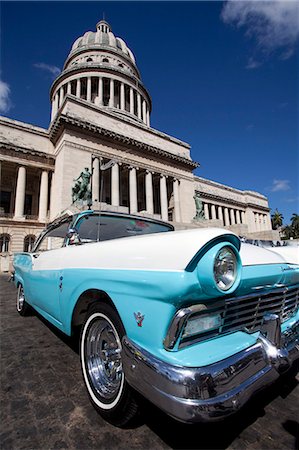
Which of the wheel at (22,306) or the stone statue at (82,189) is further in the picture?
the stone statue at (82,189)

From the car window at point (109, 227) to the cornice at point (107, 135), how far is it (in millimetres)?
23031

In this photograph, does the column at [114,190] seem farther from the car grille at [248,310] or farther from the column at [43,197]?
the car grille at [248,310]

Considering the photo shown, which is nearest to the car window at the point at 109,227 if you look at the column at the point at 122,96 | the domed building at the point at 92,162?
the domed building at the point at 92,162

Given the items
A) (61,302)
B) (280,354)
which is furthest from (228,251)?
(61,302)

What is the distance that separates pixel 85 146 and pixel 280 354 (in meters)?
25.2

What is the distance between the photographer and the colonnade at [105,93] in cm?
3853

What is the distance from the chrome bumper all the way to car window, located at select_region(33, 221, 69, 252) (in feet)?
5.99

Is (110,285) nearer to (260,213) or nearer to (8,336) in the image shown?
(8,336)

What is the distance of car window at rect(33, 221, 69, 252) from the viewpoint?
2969mm

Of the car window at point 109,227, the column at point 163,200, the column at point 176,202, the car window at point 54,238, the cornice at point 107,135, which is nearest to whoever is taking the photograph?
the car window at point 109,227

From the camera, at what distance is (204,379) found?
1112 mm

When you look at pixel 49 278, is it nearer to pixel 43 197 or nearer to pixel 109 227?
pixel 109 227

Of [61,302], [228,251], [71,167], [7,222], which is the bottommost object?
[61,302]

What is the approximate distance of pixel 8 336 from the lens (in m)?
3.57
